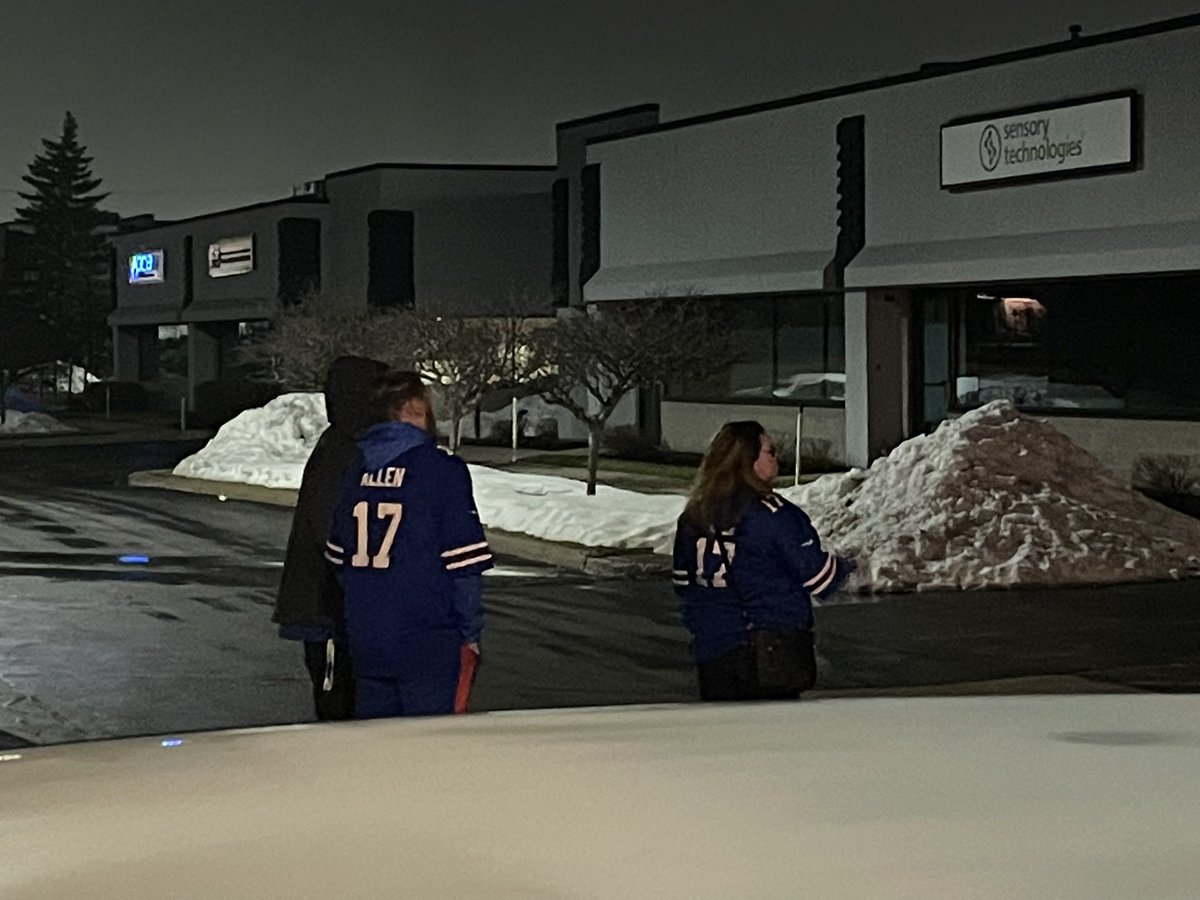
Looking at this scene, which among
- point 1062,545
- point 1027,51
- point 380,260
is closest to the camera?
point 1062,545

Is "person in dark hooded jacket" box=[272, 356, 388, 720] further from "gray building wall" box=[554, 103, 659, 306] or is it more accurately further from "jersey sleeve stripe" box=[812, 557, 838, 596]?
"gray building wall" box=[554, 103, 659, 306]

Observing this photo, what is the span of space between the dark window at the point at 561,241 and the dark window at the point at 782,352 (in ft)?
55.3

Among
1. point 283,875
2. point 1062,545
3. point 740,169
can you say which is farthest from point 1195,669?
point 740,169

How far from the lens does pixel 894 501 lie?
18.3 m

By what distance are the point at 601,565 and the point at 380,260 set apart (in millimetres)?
41886

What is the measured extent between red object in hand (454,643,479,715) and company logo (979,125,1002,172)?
2435cm

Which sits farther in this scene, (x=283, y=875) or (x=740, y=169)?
(x=740, y=169)

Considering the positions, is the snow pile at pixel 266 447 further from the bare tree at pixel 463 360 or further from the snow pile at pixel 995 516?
the snow pile at pixel 995 516

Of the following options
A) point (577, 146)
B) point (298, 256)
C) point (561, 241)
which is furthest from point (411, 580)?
point (298, 256)

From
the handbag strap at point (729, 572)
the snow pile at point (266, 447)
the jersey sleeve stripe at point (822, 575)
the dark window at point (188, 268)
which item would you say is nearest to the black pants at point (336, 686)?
the handbag strap at point (729, 572)

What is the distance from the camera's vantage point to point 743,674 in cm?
728

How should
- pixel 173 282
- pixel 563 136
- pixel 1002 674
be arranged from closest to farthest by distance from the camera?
pixel 1002 674 < pixel 563 136 < pixel 173 282

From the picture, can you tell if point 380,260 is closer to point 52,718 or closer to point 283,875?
point 52,718

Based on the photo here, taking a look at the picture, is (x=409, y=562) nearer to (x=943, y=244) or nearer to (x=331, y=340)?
(x=943, y=244)
